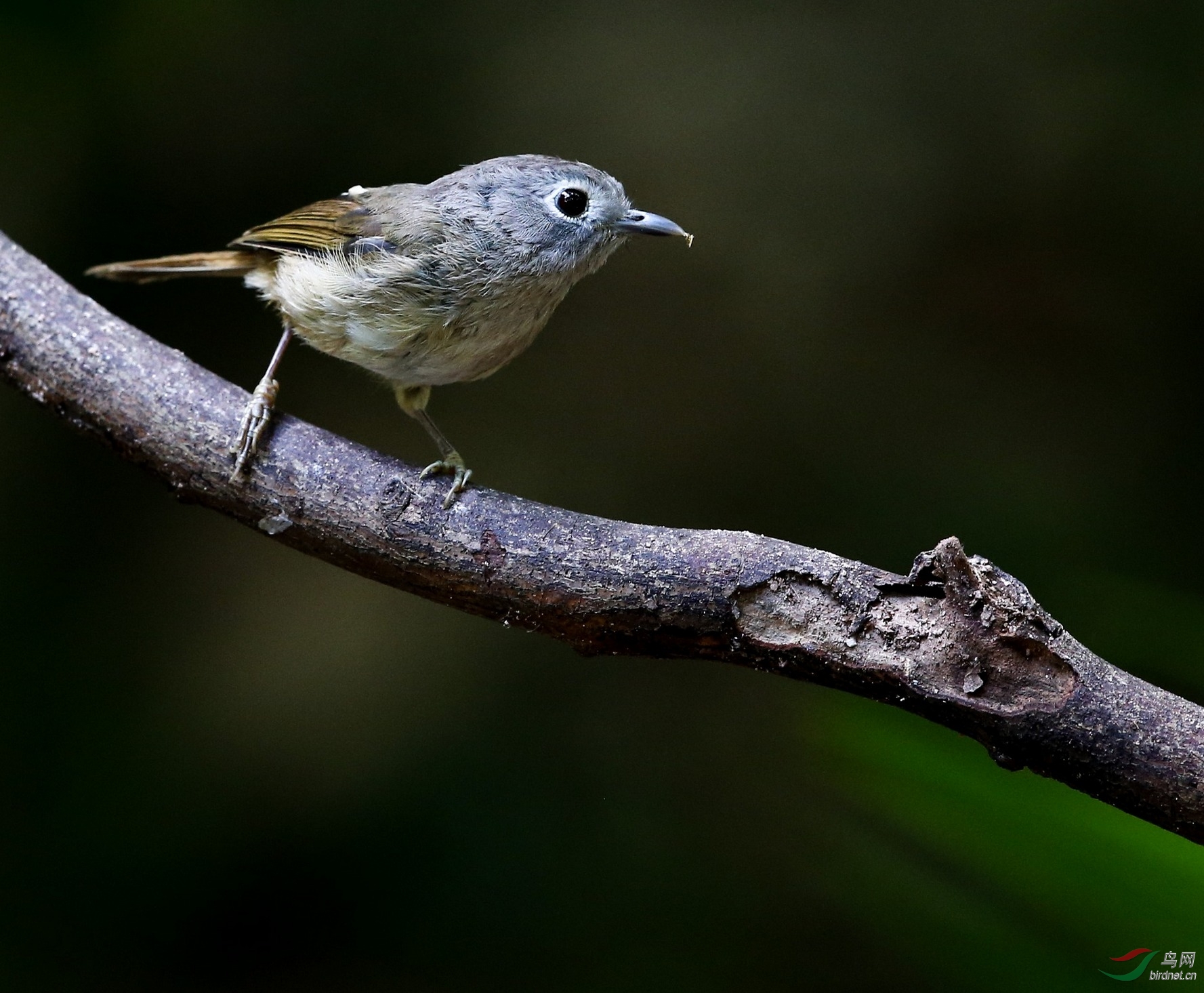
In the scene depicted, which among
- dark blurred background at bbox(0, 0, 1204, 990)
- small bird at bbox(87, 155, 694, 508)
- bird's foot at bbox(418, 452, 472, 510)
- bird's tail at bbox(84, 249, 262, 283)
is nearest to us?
bird's foot at bbox(418, 452, 472, 510)

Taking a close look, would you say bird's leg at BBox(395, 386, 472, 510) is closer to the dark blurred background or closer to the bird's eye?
the bird's eye

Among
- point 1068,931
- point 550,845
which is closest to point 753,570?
point 1068,931

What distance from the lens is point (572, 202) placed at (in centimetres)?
252

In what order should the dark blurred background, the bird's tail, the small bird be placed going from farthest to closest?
the dark blurred background, the bird's tail, the small bird

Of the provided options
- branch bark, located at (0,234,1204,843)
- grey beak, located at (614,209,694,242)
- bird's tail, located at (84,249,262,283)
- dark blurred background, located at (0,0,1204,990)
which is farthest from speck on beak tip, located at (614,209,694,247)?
dark blurred background, located at (0,0,1204,990)

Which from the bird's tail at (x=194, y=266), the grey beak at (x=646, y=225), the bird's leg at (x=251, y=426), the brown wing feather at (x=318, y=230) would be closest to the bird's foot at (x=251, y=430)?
the bird's leg at (x=251, y=426)

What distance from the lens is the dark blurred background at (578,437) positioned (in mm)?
3656

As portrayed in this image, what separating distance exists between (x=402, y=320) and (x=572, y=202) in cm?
51

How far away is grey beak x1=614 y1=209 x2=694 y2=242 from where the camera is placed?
2.53 m

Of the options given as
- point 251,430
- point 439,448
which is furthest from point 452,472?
point 251,430

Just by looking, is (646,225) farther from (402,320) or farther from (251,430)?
(251,430)

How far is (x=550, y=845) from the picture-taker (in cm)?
377

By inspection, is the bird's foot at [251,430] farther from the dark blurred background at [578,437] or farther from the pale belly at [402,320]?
the dark blurred background at [578,437]

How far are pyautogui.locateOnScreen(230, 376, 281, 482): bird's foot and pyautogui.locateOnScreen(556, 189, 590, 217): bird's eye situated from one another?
2.80ft
